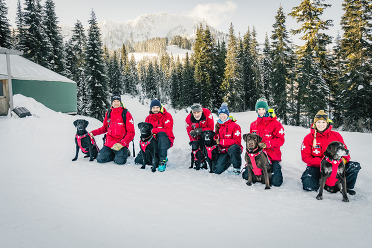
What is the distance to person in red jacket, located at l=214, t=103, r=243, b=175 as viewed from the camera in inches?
161

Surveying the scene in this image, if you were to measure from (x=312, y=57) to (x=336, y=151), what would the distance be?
16.8 m

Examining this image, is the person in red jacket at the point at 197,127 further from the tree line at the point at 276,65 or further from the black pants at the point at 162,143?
the tree line at the point at 276,65

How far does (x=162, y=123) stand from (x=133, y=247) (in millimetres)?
3074

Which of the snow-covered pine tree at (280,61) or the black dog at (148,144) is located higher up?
the snow-covered pine tree at (280,61)

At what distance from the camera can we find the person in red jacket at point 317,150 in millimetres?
3238

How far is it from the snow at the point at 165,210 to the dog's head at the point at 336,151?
635 mm

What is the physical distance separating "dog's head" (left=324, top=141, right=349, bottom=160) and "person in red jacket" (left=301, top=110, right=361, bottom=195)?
423mm

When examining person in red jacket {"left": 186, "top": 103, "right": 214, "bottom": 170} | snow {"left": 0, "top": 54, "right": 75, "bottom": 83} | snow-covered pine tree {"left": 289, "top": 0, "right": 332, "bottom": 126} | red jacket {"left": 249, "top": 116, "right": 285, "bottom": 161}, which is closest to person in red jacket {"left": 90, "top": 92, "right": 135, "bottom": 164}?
person in red jacket {"left": 186, "top": 103, "right": 214, "bottom": 170}

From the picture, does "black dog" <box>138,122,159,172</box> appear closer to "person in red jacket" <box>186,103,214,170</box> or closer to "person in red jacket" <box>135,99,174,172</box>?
"person in red jacket" <box>135,99,174,172</box>

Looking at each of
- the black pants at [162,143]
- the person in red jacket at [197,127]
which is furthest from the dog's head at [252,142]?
the black pants at [162,143]

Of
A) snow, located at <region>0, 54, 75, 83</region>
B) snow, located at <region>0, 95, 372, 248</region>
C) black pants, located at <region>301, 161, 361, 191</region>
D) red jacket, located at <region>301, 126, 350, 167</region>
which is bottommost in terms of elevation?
snow, located at <region>0, 95, 372, 248</region>

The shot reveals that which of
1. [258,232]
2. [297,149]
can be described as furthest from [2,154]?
[297,149]

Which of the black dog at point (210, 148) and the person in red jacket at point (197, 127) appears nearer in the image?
the black dog at point (210, 148)

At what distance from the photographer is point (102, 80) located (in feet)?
69.7
